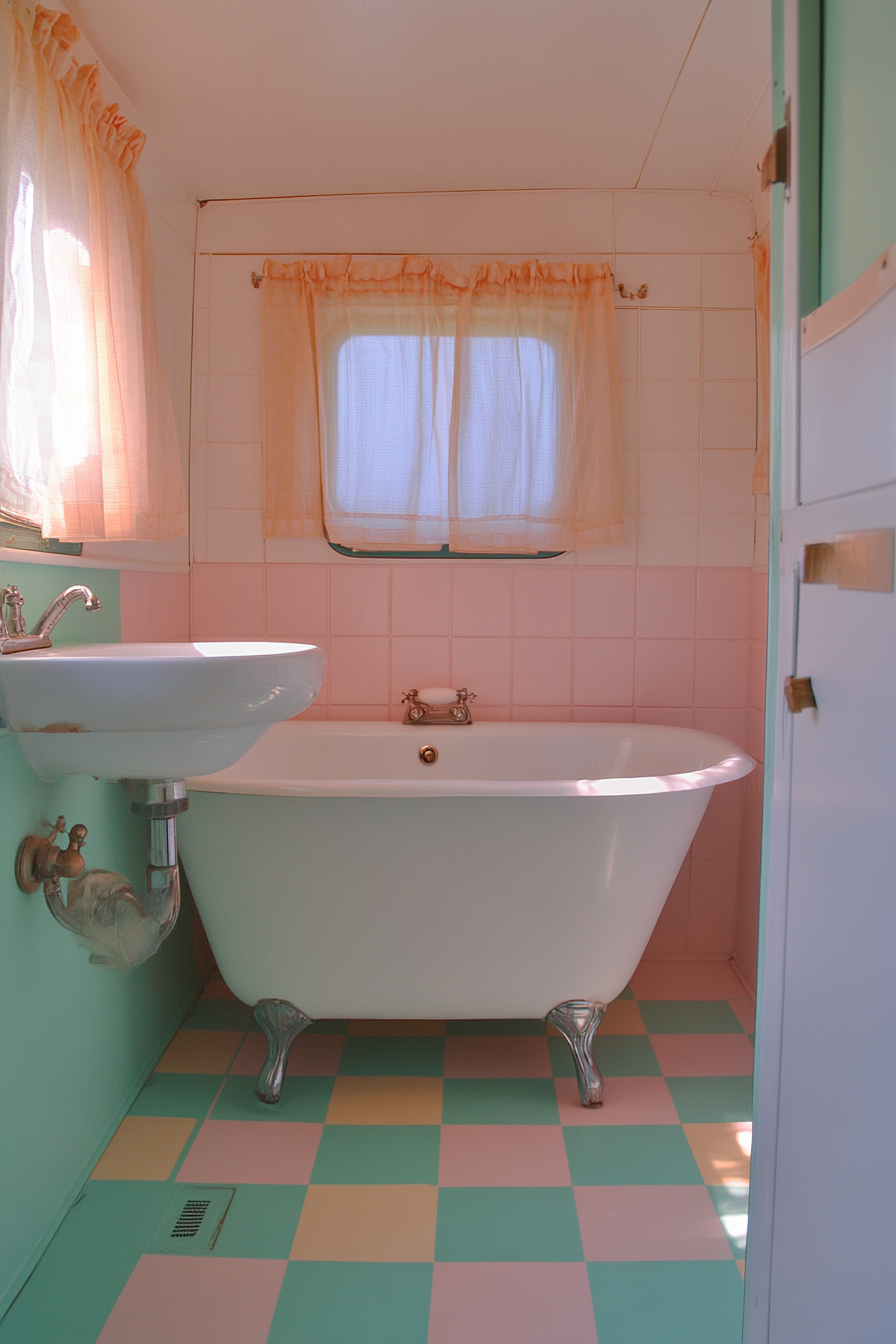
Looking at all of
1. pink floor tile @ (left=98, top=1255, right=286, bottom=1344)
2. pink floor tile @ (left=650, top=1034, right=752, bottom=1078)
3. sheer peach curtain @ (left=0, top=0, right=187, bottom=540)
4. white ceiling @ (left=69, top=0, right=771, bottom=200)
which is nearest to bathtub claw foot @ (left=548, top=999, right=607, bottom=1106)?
pink floor tile @ (left=650, top=1034, right=752, bottom=1078)

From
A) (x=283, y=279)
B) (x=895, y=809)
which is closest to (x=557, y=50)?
(x=283, y=279)

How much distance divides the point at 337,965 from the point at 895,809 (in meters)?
1.30

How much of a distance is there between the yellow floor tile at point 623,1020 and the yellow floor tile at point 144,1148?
985 millimetres

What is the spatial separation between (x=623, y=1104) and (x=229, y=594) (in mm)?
1645

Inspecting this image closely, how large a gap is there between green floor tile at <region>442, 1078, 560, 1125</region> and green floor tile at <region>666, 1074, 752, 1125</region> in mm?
262

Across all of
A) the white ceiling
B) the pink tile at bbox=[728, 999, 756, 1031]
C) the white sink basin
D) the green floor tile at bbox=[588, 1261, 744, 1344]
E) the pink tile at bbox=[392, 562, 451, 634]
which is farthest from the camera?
the pink tile at bbox=[392, 562, 451, 634]

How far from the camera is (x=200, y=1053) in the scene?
192 cm

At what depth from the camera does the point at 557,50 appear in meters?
1.70

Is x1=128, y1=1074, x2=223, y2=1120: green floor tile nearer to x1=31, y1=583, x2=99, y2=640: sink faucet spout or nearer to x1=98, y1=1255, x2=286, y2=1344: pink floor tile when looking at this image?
x1=98, y1=1255, x2=286, y2=1344: pink floor tile

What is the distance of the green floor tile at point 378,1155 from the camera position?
151 cm

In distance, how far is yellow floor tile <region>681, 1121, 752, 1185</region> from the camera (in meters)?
1.51

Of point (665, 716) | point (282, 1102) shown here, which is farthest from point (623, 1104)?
point (665, 716)

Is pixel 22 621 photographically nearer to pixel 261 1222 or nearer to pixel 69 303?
pixel 69 303

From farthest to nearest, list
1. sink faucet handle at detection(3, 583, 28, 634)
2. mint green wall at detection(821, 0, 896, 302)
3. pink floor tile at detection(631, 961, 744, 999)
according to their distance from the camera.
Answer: pink floor tile at detection(631, 961, 744, 999)
sink faucet handle at detection(3, 583, 28, 634)
mint green wall at detection(821, 0, 896, 302)
